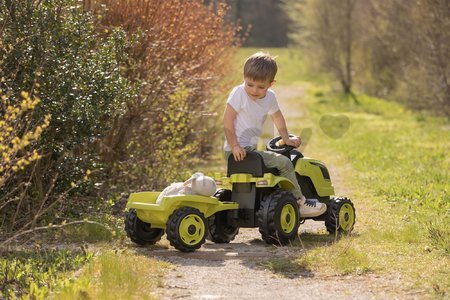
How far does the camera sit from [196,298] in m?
5.95

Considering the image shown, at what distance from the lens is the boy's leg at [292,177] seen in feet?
26.2

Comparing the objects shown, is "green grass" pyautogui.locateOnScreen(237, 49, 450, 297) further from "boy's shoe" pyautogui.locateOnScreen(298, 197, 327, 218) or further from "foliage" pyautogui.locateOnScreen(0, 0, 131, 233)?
"foliage" pyautogui.locateOnScreen(0, 0, 131, 233)

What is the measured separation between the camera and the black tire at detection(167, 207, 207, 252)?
7.34 metres

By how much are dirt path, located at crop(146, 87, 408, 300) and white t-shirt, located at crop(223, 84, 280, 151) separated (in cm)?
106

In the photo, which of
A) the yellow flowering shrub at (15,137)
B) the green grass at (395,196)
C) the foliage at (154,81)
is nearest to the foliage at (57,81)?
the yellow flowering shrub at (15,137)

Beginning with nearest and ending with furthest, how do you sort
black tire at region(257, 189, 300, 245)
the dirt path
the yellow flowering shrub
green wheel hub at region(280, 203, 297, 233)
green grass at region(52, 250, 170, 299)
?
the yellow flowering shrub, green grass at region(52, 250, 170, 299), the dirt path, black tire at region(257, 189, 300, 245), green wheel hub at region(280, 203, 297, 233)

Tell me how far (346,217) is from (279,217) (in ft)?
4.14

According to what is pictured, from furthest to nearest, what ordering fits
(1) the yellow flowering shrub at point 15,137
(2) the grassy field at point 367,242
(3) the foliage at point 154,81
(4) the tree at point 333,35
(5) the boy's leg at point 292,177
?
1. (4) the tree at point 333,35
2. (3) the foliage at point 154,81
3. (5) the boy's leg at point 292,177
4. (2) the grassy field at point 367,242
5. (1) the yellow flowering shrub at point 15,137

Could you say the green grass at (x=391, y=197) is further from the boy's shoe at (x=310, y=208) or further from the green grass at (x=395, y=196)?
the boy's shoe at (x=310, y=208)

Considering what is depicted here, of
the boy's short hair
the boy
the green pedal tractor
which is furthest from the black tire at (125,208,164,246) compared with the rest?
the boy's short hair

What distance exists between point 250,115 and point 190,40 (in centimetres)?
339

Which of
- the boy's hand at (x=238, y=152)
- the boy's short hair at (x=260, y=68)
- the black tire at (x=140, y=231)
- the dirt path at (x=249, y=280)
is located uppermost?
the boy's short hair at (x=260, y=68)

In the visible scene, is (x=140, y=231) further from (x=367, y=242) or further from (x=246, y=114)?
(x=367, y=242)

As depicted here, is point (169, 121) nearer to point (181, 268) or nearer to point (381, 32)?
point (181, 268)
